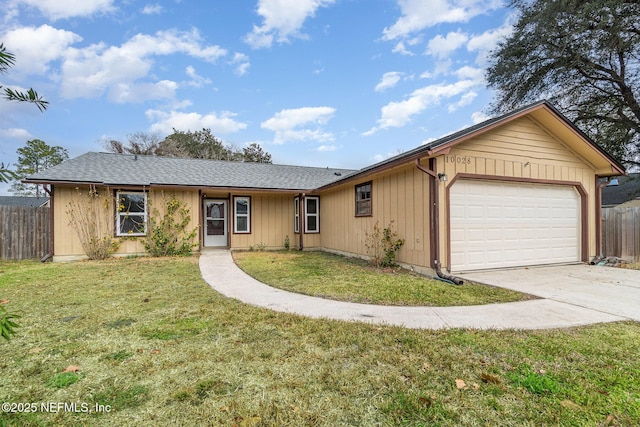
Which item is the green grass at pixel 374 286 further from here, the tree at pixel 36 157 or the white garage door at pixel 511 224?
the tree at pixel 36 157

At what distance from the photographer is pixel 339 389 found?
2.34m

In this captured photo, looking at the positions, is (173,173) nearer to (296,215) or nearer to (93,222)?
(93,222)

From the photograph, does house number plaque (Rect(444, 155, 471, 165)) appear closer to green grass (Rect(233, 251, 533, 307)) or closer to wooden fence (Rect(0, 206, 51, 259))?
green grass (Rect(233, 251, 533, 307))

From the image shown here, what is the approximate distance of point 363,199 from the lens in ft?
32.2

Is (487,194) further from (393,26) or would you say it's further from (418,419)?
(393,26)

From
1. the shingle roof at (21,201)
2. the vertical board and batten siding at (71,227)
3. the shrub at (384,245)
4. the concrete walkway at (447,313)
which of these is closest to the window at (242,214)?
the vertical board and batten siding at (71,227)

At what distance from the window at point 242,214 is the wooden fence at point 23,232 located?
615cm

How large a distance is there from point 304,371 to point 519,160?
7.91 metres

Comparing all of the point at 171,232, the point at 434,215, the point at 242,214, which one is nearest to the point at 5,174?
the point at 434,215

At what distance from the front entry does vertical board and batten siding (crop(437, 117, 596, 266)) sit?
9.11 metres

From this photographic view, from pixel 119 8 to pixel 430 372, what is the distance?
39.9ft

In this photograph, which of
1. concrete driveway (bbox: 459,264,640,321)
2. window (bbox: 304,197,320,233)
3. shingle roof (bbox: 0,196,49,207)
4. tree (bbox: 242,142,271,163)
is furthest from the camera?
tree (bbox: 242,142,271,163)

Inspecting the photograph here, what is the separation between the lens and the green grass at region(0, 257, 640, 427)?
2057 mm

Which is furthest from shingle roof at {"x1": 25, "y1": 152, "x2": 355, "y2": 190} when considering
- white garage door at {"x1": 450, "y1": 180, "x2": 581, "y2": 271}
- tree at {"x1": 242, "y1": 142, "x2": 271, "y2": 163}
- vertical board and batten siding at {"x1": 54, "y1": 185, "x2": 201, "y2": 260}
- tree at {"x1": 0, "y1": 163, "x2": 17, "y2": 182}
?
tree at {"x1": 242, "y1": 142, "x2": 271, "y2": 163}
